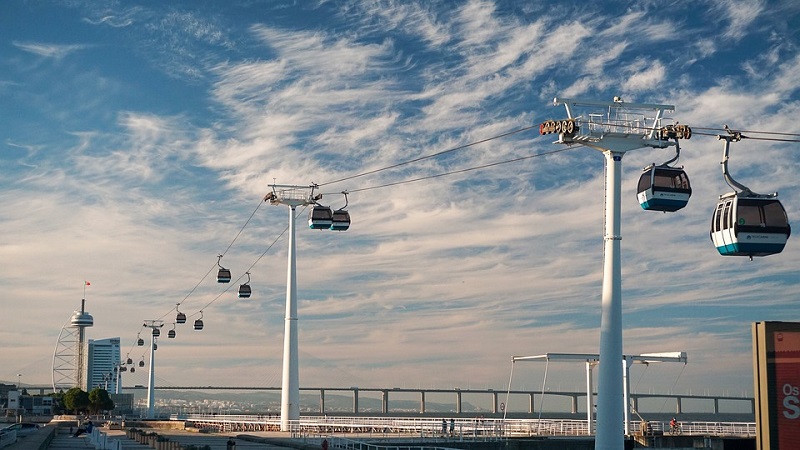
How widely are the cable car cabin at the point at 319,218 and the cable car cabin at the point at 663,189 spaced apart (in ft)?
107

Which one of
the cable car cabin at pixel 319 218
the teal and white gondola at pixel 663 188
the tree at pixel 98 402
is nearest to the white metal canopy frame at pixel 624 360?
the cable car cabin at pixel 319 218

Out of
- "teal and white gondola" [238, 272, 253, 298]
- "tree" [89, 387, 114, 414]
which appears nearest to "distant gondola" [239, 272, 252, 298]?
"teal and white gondola" [238, 272, 253, 298]

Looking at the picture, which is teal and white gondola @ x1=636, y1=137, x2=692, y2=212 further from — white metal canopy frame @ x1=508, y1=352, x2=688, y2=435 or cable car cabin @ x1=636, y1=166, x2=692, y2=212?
white metal canopy frame @ x1=508, y1=352, x2=688, y2=435

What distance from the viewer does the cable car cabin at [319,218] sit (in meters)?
67.2

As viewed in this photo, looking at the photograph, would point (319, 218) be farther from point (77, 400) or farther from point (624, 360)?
point (77, 400)

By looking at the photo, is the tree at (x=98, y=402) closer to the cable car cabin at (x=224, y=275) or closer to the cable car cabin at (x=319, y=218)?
the cable car cabin at (x=224, y=275)

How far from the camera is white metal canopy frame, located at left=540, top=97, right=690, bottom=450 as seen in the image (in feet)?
121

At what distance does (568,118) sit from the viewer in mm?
39562

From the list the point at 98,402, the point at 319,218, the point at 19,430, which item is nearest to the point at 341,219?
the point at 319,218

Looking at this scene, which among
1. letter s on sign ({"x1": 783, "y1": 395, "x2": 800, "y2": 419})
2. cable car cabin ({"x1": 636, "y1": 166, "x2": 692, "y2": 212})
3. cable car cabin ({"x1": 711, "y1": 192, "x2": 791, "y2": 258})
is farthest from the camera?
cable car cabin ({"x1": 636, "y1": 166, "x2": 692, "y2": 212})

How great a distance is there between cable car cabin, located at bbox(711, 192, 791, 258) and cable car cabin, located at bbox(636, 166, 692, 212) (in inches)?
161

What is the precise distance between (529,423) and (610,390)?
142 feet

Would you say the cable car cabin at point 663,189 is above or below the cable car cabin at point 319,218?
below

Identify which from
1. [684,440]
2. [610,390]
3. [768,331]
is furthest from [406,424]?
[768,331]
